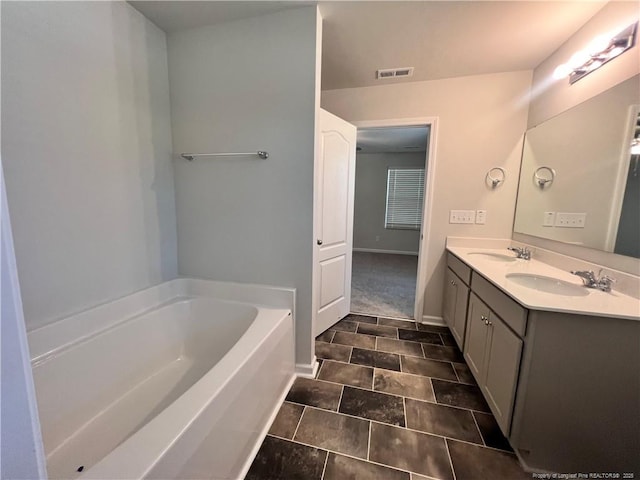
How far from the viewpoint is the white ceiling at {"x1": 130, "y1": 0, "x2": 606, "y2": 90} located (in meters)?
1.53

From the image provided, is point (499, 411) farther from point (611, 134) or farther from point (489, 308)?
point (611, 134)

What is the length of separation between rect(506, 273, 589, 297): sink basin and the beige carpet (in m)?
1.36

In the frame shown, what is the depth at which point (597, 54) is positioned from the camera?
151cm

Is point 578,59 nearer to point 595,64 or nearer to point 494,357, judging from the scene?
point 595,64

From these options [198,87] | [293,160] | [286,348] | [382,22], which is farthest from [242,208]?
[382,22]

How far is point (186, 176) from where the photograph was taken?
194 cm

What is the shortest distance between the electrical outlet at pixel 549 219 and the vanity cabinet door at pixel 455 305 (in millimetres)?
736

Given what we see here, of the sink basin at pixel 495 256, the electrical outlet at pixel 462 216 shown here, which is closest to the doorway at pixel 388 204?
the electrical outlet at pixel 462 216

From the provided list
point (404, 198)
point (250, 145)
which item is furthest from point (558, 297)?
point (404, 198)

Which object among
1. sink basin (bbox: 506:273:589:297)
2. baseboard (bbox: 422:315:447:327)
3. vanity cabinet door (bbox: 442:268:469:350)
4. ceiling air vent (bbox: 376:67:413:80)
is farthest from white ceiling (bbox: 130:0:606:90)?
baseboard (bbox: 422:315:447:327)

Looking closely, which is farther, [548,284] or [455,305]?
[455,305]

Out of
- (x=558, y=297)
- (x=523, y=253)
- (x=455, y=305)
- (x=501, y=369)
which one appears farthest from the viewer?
(x=455, y=305)

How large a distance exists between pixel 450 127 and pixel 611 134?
1123mm

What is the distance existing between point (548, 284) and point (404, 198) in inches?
186
